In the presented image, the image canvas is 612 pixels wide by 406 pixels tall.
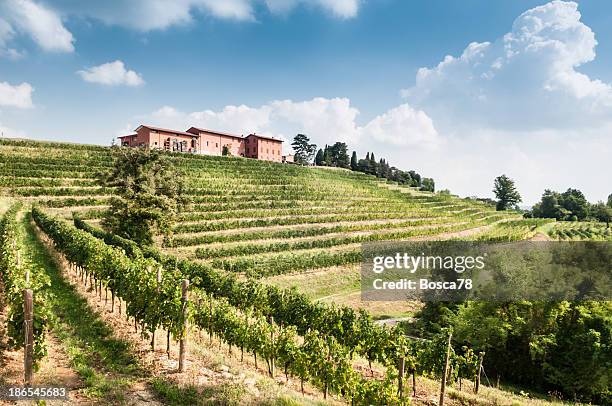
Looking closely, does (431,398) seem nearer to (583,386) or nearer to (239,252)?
(583,386)

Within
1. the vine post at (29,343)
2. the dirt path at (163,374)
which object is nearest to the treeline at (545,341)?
the dirt path at (163,374)

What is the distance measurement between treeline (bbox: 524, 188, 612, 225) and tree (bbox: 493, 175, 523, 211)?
5.86 metres

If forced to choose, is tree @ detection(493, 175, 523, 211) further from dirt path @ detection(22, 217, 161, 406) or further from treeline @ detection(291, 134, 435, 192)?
dirt path @ detection(22, 217, 161, 406)

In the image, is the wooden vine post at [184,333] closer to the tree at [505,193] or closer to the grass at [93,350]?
the grass at [93,350]

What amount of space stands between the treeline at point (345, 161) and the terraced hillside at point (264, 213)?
136ft

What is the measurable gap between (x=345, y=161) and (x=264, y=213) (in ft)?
244

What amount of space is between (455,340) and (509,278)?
4136 mm

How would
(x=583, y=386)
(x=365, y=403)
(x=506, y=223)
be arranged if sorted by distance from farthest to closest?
(x=506, y=223), (x=583, y=386), (x=365, y=403)

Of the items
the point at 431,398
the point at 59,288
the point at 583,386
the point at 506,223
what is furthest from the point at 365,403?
the point at 506,223

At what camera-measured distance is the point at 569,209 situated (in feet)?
345

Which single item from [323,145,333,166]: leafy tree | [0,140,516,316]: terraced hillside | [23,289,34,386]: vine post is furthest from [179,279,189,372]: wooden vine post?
[323,145,333,166]: leafy tree

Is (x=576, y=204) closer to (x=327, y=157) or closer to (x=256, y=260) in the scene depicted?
(x=327, y=157)

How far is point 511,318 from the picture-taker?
1709cm

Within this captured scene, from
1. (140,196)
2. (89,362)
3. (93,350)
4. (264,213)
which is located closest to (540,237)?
(264,213)
